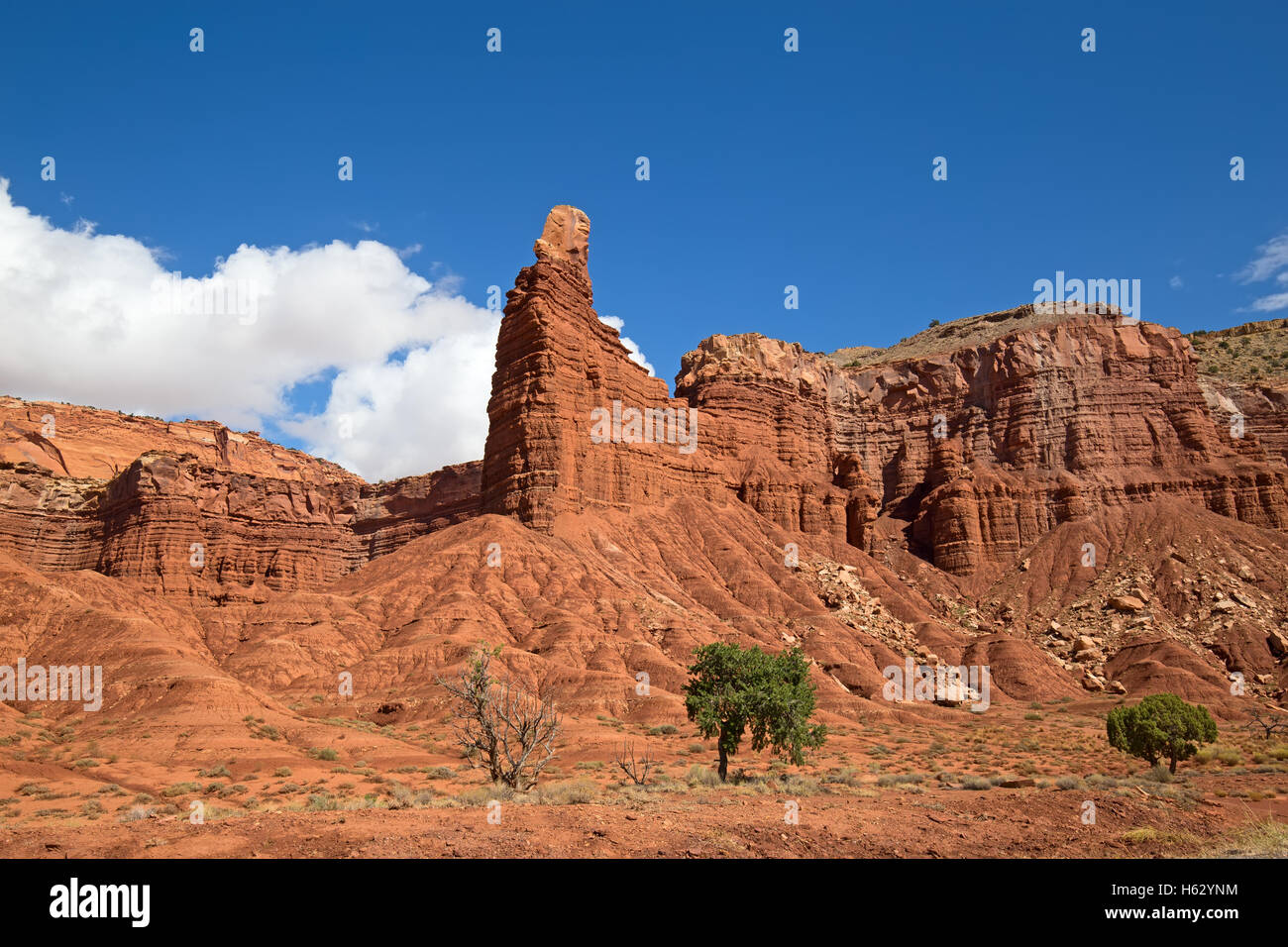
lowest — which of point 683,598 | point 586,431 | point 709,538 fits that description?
point 683,598

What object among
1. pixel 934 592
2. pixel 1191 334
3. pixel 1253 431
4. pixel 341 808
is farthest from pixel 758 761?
pixel 1191 334

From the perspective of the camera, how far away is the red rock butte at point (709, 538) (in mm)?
50625

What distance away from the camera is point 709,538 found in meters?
75.8

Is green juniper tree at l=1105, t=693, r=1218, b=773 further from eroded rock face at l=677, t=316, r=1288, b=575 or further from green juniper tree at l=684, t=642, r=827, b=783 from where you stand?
eroded rock face at l=677, t=316, r=1288, b=575

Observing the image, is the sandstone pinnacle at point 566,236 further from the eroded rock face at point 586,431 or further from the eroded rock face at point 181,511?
the eroded rock face at point 181,511

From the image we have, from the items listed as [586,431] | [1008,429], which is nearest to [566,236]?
[586,431]

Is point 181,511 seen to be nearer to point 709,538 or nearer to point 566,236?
point 566,236

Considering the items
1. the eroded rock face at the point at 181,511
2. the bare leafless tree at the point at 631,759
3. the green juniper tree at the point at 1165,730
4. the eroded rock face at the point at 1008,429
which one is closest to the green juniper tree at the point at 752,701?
the bare leafless tree at the point at 631,759

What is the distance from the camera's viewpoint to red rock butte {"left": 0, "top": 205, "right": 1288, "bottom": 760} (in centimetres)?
5062

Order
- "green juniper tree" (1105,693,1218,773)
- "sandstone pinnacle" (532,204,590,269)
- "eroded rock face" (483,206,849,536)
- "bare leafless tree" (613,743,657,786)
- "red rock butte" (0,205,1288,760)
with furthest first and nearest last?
1. "sandstone pinnacle" (532,204,590,269)
2. "eroded rock face" (483,206,849,536)
3. "red rock butte" (0,205,1288,760)
4. "bare leafless tree" (613,743,657,786)
5. "green juniper tree" (1105,693,1218,773)

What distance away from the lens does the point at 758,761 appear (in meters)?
37.9

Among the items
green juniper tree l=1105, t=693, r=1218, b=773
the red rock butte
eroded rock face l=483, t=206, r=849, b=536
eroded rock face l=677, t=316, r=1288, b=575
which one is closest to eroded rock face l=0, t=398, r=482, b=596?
the red rock butte
